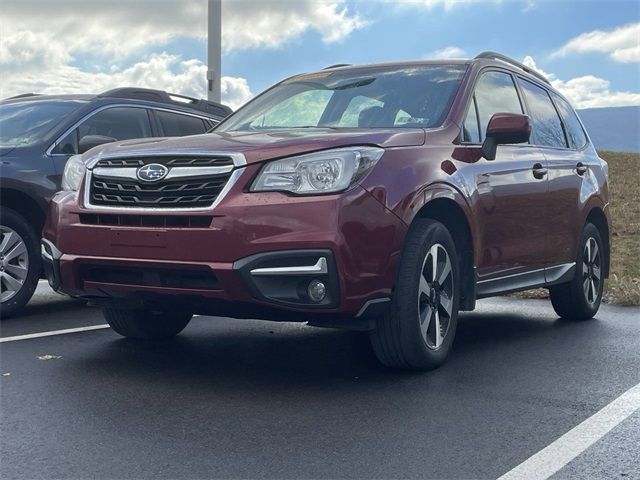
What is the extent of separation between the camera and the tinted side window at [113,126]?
25.4ft

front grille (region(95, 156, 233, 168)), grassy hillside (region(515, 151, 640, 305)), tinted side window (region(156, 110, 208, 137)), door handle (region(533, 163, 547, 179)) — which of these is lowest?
grassy hillside (region(515, 151, 640, 305))

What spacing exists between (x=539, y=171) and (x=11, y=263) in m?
3.91

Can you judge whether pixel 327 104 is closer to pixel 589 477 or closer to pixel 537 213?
pixel 537 213

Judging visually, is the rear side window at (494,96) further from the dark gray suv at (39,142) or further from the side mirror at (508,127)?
the dark gray suv at (39,142)

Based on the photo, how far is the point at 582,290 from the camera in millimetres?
7613

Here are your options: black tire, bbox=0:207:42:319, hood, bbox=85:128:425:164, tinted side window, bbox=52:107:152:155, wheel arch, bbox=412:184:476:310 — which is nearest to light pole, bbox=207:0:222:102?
tinted side window, bbox=52:107:152:155

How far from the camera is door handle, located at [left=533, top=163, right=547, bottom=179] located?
6594mm

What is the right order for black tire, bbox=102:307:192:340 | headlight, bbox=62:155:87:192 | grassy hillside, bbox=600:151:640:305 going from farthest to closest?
grassy hillside, bbox=600:151:640:305 < black tire, bbox=102:307:192:340 < headlight, bbox=62:155:87:192

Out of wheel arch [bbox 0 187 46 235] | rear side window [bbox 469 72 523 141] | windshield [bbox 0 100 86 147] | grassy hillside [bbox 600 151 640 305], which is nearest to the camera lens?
rear side window [bbox 469 72 523 141]

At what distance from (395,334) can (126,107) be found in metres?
4.41

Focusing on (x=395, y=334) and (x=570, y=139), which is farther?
(x=570, y=139)

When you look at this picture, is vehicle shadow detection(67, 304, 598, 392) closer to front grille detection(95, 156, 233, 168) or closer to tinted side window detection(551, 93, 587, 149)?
front grille detection(95, 156, 233, 168)

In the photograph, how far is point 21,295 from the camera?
7.23 meters

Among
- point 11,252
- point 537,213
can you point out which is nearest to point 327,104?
point 537,213
